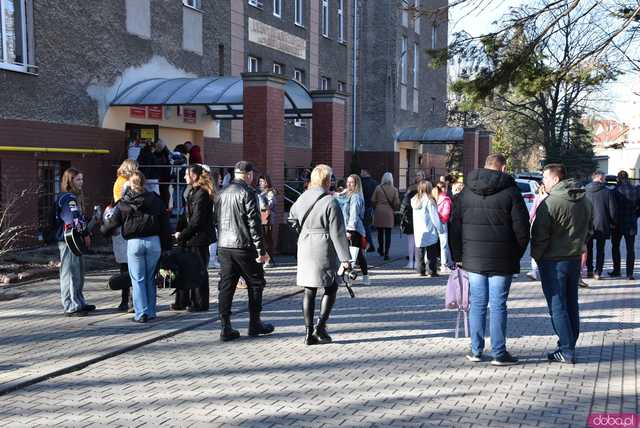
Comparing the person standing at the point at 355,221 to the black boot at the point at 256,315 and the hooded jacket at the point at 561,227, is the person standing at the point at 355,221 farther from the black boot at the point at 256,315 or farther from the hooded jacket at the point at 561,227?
the hooded jacket at the point at 561,227

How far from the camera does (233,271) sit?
305 inches

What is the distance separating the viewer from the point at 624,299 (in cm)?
1085

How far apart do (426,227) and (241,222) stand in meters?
5.69

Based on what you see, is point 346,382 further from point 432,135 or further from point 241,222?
point 432,135

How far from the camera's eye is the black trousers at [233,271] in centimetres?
768

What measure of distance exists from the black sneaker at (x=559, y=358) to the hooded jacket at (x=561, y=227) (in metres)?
0.92

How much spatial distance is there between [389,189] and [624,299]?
6042 millimetres

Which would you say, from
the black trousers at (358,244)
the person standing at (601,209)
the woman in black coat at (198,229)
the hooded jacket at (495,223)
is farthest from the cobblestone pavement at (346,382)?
the person standing at (601,209)

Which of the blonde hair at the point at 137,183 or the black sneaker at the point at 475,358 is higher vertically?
the blonde hair at the point at 137,183

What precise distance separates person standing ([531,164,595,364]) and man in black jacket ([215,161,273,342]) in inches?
110

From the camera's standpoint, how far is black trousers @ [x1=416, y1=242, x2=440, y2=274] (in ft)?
42.6

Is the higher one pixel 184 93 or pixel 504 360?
pixel 184 93

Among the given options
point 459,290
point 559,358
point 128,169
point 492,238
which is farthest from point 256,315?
point 559,358

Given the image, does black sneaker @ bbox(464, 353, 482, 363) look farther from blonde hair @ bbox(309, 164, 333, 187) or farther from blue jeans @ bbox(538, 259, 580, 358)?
blonde hair @ bbox(309, 164, 333, 187)
